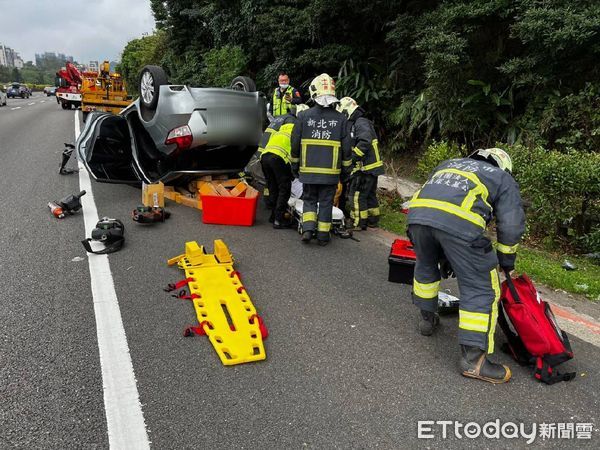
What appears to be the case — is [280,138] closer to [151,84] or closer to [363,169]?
[363,169]

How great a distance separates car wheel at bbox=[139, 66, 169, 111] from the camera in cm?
650

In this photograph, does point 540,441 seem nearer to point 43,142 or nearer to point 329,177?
point 329,177

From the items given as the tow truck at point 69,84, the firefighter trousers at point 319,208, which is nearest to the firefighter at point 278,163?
the firefighter trousers at point 319,208

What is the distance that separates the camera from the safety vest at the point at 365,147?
592cm

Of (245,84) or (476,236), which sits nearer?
(476,236)

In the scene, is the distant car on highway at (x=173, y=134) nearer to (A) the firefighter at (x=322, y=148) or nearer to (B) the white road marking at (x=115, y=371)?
(A) the firefighter at (x=322, y=148)

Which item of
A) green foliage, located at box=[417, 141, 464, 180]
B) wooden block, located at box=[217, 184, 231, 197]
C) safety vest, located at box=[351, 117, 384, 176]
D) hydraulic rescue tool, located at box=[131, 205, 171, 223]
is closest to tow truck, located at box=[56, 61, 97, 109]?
wooden block, located at box=[217, 184, 231, 197]

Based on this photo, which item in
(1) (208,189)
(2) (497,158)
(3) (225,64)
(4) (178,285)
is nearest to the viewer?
(2) (497,158)

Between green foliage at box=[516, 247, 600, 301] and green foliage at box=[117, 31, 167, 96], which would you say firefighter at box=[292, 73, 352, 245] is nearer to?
green foliage at box=[516, 247, 600, 301]

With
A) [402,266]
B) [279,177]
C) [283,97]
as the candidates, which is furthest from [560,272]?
[283,97]

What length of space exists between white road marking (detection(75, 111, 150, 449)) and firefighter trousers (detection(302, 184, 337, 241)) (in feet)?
7.34

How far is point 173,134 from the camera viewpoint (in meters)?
6.05

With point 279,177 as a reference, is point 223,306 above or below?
below

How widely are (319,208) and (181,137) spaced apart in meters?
2.00
